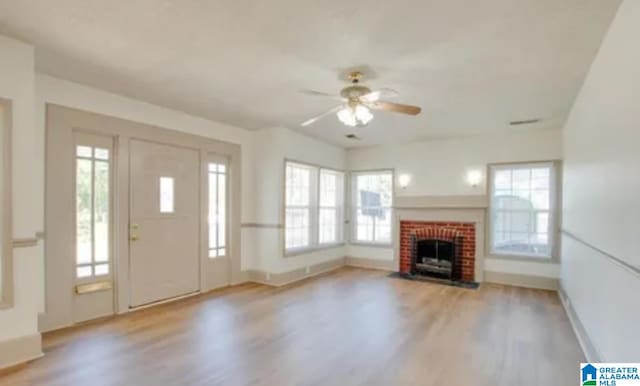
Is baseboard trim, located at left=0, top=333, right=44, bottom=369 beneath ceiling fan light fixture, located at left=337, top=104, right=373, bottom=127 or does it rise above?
beneath

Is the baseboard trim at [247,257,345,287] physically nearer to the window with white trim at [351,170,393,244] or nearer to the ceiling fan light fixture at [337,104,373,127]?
the window with white trim at [351,170,393,244]

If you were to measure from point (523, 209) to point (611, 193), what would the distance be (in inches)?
142

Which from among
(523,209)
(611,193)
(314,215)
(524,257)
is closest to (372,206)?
(314,215)

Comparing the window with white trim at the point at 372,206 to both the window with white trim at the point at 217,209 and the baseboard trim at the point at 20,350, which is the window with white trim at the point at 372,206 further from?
the baseboard trim at the point at 20,350

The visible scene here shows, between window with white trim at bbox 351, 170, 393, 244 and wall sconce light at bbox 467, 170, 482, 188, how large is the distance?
4.87 feet

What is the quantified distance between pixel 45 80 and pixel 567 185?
627 centimetres

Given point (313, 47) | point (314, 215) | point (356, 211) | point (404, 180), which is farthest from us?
point (356, 211)

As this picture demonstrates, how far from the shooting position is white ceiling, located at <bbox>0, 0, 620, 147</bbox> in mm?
2121

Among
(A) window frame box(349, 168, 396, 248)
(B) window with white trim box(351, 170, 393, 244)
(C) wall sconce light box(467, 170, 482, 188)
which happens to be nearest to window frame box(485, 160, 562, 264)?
(C) wall sconce light box(467, 170, 482, 188)

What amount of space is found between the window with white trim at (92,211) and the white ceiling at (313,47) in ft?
2.78

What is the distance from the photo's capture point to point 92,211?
12.2 ft

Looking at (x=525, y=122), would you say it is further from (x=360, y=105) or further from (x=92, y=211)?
(x=92, y=211)

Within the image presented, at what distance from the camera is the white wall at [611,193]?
180 cm

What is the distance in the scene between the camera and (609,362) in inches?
88.0
